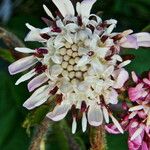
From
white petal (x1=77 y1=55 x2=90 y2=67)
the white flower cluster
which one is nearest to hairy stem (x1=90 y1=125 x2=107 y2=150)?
the white flower cluster

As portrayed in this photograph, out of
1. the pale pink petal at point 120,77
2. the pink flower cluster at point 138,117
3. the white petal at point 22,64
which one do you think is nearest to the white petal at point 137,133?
the pink flower cluster at point 138,117

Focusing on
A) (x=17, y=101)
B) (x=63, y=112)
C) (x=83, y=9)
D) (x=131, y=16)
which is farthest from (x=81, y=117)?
(x=131, y=16)

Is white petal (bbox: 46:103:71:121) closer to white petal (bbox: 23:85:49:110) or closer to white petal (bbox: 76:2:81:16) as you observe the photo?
white petal (bbox: 23:85:49:110)

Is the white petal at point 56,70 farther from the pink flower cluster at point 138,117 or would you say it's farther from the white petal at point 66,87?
the pink flower cluster at point 138,117

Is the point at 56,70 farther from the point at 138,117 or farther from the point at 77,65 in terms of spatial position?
the point at 138,117

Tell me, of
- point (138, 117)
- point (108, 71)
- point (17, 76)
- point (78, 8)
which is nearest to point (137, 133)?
point (138, 117)

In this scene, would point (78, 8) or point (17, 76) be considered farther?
point (17, 76)

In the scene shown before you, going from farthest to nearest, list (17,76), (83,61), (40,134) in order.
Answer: (17,76) → (40,134) → (83,61)

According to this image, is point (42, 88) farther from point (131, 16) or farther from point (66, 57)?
point (131, 16)
